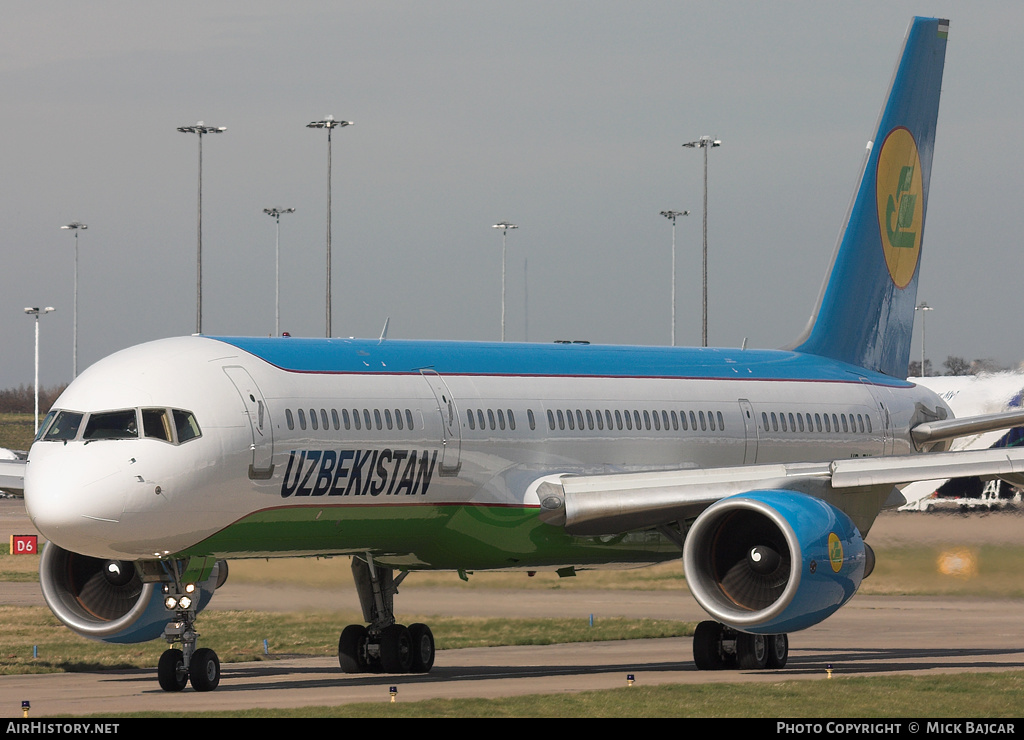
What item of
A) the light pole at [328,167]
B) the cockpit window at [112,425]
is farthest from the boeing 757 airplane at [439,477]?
the light pole at [328,167]

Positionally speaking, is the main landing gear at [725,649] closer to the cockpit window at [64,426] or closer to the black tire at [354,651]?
the black tire at [354,651]

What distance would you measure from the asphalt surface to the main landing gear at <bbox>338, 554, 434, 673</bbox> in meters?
0.46

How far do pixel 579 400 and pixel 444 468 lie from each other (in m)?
3.55

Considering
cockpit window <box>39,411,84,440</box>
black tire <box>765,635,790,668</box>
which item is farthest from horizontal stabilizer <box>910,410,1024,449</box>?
cockpit window <box>39,411,84,440</box>

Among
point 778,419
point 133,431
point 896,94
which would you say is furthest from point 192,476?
point 896,94

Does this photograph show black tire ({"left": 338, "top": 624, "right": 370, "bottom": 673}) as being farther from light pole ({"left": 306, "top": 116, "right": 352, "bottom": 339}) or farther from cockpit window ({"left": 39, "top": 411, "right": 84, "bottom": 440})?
light pole ({"left": 306, "top": 116, "right": 352, "bottom": 339})

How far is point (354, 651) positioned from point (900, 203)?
52.1 ft

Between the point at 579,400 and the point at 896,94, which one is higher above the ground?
the point at 896,94

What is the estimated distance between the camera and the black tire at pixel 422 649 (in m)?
28.1

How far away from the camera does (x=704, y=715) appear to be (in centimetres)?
2066

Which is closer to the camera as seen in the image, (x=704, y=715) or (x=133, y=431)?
(x=704, y=715)

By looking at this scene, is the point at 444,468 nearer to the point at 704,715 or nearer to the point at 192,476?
the point at 192,476

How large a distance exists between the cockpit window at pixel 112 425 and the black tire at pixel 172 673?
10.4 feet

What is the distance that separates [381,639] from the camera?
28141mm
